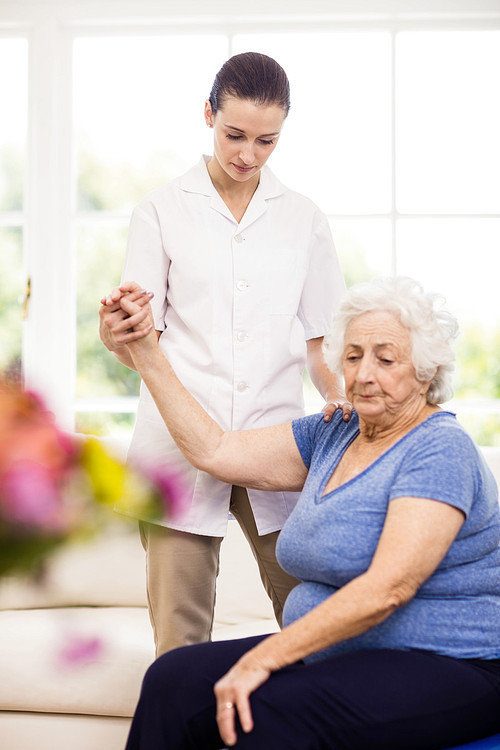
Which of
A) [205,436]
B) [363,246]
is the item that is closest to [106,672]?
[205,436]

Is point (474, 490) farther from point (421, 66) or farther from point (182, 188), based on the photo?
point (421, 66)

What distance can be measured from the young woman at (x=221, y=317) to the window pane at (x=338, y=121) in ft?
5.48

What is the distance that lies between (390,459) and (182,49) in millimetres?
2512

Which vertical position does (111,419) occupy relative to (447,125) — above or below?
below

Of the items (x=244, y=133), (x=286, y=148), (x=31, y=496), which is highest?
(x=286, y=148)

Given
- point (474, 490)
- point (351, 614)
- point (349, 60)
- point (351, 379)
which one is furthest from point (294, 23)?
point (351, 614)

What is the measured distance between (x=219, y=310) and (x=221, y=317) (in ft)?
0.05

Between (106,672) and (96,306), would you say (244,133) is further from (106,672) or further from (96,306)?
(96,306)

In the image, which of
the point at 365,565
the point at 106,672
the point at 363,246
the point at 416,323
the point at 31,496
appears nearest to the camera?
the point at 31,496

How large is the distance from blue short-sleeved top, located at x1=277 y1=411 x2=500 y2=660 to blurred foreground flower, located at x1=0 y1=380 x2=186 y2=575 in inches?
37.4

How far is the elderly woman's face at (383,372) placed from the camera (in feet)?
5.06

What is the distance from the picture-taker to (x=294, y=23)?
3320 mm

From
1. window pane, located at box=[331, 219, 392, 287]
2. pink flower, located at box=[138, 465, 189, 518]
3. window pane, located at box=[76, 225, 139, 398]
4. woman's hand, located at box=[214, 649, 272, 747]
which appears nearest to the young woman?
woman's hand, located at box=[214, 649, 272, 747]

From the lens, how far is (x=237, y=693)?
127cm
